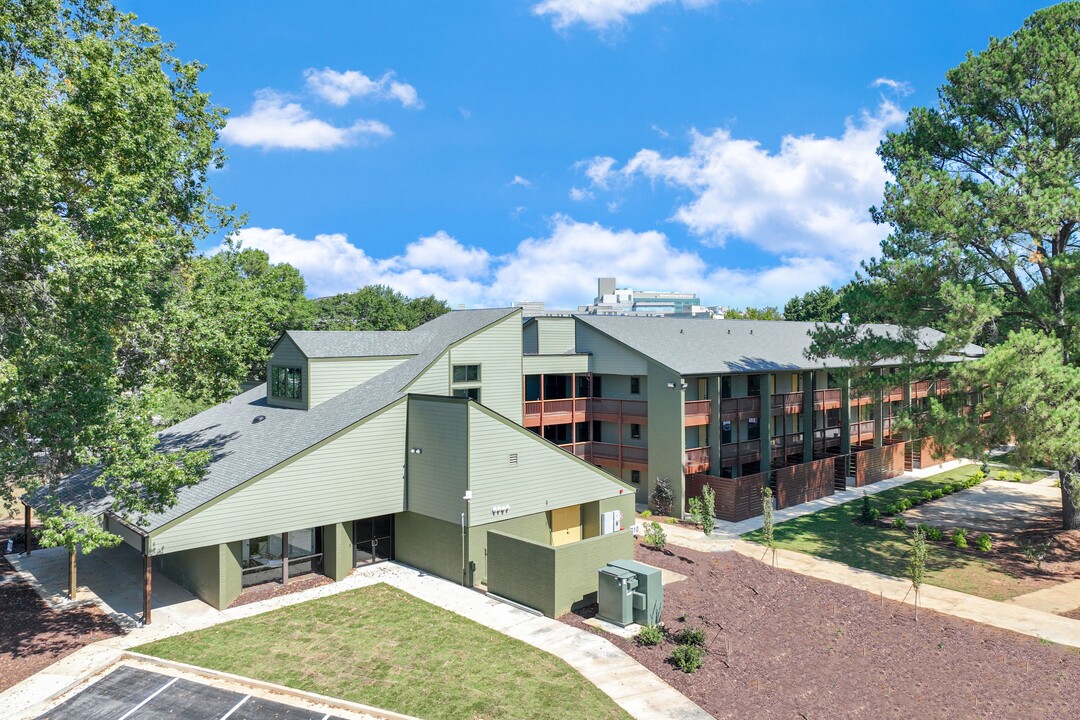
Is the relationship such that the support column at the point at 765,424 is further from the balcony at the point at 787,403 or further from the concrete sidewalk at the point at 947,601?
the concrete sidewalk at the point at 947,601

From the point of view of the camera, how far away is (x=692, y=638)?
17109 mm

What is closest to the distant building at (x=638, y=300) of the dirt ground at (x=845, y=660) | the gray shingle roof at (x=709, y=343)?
the gray shingle roof at (x=709, y=343)

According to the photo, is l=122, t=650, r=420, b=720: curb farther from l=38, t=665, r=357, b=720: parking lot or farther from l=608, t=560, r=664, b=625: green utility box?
l=608, t=560, r=664, b=625: green utility box

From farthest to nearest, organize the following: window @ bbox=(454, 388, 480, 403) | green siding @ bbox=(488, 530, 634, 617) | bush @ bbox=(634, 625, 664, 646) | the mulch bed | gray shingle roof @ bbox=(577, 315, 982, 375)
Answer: gray shingle roof @ bbox=(577, 315, 982, 375)
window @ bbox=(454, 388, 480, 403)
the mulch bed
green siding @ bbox=(488, 530, 634, 617)
bush @ bbox=(634, 625, 664, 646)

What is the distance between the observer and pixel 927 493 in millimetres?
35375

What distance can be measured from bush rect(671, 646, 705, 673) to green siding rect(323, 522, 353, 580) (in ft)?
38.4

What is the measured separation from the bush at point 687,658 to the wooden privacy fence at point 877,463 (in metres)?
27.0

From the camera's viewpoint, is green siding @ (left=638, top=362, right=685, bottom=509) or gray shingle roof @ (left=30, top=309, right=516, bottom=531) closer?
gray shingle roof @ (left=30, top=309, right=516, bottom=531)

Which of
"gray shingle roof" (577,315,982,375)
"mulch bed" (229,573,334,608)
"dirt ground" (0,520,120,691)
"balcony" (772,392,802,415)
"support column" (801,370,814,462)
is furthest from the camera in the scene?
"support column" (801,370,814,462)

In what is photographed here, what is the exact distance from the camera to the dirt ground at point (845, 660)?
566 inches

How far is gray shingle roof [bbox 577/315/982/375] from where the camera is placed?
34.7m

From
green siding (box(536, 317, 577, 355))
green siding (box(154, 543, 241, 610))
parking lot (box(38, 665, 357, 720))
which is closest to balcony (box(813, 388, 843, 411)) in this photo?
green siding (box(536, 317, 577, 355))

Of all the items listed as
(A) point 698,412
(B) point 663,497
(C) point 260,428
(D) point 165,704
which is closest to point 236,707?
(D) point 165,704

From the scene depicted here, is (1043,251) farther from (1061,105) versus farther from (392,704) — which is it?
(392,704)
